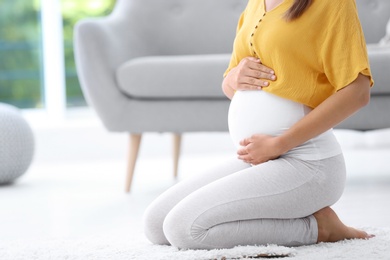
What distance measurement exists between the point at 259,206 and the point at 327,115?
253 mm

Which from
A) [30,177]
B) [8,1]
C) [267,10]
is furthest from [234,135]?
[8,1]

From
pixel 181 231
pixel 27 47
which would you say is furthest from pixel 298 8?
pixel 27 47

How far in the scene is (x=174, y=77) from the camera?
2.95 meters

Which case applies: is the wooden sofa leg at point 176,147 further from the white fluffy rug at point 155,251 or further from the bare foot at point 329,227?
the bare foot at point 329,227

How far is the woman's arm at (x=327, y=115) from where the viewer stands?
5.49 ft

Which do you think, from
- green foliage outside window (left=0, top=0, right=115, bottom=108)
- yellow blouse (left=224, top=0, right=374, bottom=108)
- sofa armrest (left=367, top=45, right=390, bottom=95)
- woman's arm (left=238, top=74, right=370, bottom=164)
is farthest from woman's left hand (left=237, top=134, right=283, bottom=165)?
green foliage outside window (left=0, top=0, right=115, bottom=108)

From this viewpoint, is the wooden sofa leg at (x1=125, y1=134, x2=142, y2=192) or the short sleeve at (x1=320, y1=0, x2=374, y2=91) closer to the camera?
the short sleeve at (x1=320, y1=0, x2=374, y2=91)

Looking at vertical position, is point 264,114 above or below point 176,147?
above

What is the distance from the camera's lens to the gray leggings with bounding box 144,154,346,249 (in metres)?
1.70

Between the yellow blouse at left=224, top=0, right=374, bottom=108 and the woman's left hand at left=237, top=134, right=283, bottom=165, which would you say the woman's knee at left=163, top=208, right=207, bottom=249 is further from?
the yellow blouse at left=224, top=0, right=374, bottom=108

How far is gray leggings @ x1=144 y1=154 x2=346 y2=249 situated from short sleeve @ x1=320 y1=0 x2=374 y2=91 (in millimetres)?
217

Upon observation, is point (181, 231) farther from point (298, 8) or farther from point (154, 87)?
point (154, 87)

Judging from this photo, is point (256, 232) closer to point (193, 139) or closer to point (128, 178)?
point (128, 178)

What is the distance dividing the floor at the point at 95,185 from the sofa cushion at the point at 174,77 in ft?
1.37
